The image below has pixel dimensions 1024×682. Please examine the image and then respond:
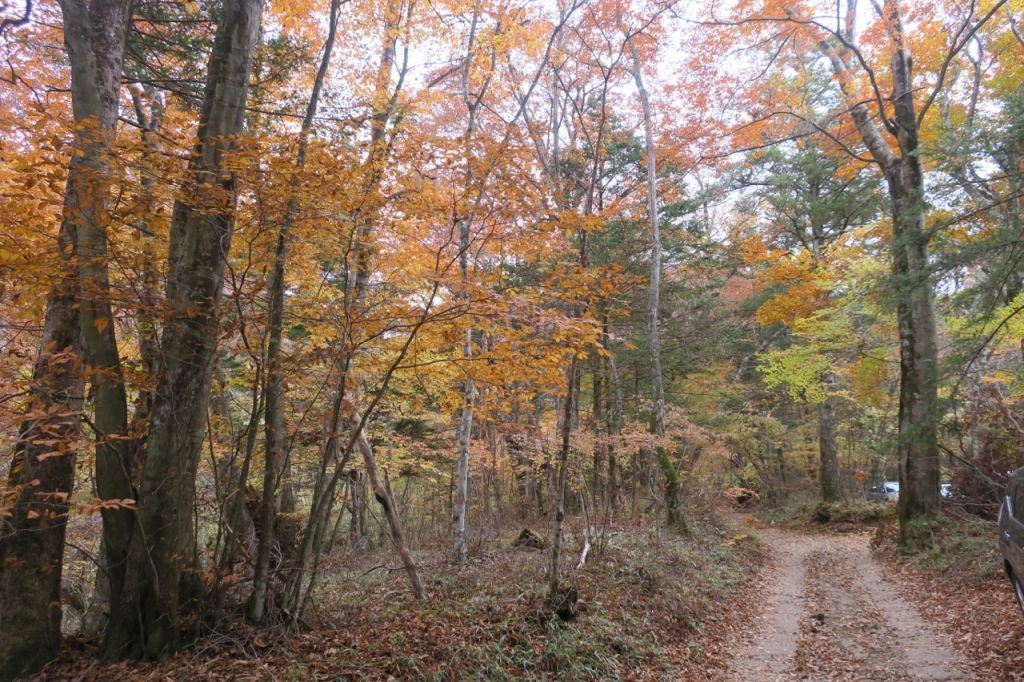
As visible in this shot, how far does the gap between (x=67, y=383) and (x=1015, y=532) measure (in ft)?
29.2

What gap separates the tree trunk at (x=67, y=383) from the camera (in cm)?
431

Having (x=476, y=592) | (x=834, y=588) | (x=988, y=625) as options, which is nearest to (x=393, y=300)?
(x=476, y=592)

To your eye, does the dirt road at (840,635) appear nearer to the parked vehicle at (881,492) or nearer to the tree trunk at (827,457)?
the tree trunk at (827,457)

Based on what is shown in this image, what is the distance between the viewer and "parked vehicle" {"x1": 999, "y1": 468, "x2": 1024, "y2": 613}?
17.1 ft

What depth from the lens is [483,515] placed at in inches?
608

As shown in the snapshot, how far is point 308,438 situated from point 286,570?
1593 mm

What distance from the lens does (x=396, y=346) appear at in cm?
644

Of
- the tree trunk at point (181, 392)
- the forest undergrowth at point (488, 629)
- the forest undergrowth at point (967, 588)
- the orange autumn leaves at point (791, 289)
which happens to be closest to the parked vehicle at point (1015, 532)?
the forest undergrowth at point (967, 588)

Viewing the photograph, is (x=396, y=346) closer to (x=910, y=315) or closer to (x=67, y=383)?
(x=67, y=383)

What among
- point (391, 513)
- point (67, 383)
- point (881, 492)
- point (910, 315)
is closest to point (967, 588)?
point (910, 315)

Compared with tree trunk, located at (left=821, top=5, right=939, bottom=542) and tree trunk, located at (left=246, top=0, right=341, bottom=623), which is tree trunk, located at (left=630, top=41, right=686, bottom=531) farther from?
tree trunk, located at (left=246, top=0, right=341, bottom=623)

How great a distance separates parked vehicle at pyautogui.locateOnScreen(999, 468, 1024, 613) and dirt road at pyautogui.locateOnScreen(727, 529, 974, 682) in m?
1.05

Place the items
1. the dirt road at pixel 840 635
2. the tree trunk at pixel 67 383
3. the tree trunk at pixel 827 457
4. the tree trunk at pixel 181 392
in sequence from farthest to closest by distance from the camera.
Answer: the tree trunk at pixel 827 457, the dirt road at pixel 840 635, the tree trunk at pixel 181 392, the tree trunk at pixel 67 383

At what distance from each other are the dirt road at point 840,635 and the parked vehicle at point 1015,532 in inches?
41.2
